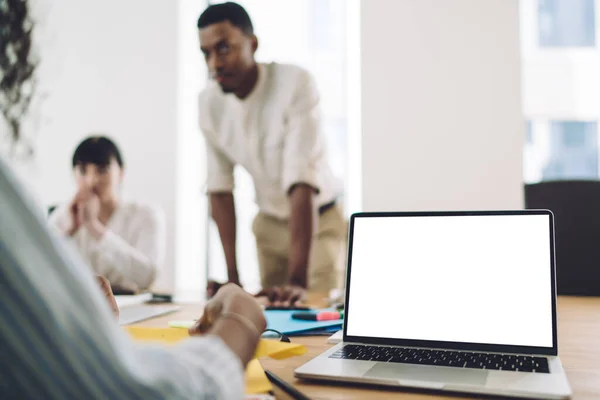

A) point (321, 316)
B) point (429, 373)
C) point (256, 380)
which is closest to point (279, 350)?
point (256, 380)

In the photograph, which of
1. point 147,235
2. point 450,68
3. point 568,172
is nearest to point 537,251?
A: point 450,68

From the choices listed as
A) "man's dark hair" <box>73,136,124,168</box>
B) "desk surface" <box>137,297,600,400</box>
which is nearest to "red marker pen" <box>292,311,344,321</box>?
"desk surface" <box>137,297,600,400</box>

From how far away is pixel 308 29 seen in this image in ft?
12.6

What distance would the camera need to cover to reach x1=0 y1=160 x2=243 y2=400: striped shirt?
14.2 inches

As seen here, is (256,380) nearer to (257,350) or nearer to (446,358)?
(257,350)

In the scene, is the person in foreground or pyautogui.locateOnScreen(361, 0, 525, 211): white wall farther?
pyautogui.locateOnScreen(361, 0, 525, 211): white wall

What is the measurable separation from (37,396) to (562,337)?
936 millimetres

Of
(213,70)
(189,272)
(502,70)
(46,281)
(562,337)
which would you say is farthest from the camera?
(189,272)

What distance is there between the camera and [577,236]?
6.06 feet

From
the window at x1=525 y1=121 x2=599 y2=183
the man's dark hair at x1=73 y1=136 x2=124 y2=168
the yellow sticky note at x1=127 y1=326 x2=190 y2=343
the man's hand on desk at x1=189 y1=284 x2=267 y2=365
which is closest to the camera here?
the man's hand on desk at x1=189 y1=284 x2=267 y2=365

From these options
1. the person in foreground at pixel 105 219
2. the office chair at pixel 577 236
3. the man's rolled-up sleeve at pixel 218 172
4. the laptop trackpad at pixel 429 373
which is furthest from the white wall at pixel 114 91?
the laptop trackpad at pixel 429 373

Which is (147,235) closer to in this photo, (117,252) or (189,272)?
(117,252)

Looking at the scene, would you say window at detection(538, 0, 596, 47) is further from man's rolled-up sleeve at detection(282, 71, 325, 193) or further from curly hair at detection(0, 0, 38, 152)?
curly hair at detection(0, 0, 38, 152)

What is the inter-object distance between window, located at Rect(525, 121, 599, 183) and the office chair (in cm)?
258
